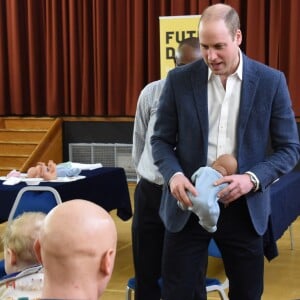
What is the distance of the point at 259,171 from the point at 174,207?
1.15 feet

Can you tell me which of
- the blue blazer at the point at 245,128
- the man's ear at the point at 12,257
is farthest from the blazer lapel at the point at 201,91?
the man's ear at the point at 12,257

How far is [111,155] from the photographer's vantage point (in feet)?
25.3

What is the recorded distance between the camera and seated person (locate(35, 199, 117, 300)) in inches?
41.2

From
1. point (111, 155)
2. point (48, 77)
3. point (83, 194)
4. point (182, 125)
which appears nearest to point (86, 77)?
point (48, 77)

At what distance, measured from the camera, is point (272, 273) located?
4.02 meters

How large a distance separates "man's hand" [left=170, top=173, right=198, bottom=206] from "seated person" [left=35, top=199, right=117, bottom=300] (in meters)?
0.93

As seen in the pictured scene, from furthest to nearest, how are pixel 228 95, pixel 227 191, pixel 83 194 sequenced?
pixel 83 194
pixel 228 95
pixel 227 191

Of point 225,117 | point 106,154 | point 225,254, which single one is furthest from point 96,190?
point 106,154

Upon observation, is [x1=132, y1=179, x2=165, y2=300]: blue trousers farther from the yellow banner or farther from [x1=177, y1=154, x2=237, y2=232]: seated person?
the yellow banner

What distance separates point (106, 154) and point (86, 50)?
141 cm

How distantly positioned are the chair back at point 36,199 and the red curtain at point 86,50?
417cm

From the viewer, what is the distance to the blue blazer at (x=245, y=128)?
6.84 feet

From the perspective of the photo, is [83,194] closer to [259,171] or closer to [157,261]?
[157,261]

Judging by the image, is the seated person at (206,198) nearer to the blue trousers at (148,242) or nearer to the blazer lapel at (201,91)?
the blazer lapel at (201,91)
